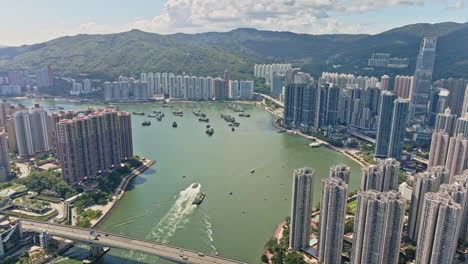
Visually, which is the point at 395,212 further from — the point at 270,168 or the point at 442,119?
the point at 442,119

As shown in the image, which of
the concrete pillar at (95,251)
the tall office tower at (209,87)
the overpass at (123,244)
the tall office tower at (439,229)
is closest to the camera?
the tall office tower at (439,229)

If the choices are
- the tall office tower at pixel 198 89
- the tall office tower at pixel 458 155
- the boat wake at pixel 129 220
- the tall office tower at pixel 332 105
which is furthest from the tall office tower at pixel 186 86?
the tall office tower at pixel 458 155

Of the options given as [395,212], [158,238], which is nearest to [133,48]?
[158,238]

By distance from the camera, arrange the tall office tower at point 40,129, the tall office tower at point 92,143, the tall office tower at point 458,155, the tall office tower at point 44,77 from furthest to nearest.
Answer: the tall office tower at point 44,77 → the tall office tower at point 40,129 → the tall office tower at point 92,143 → the tall office tower at point 458,155

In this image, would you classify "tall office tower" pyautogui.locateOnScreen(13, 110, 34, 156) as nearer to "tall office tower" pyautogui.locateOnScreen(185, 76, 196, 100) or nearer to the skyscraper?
the skyscraper

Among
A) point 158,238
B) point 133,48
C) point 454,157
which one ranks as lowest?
point 158,238

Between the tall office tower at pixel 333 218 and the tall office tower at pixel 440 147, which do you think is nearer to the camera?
the tall office tower at pixel 333 218

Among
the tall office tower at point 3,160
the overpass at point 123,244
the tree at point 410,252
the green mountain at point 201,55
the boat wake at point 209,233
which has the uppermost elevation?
the green mountain at point 201,55

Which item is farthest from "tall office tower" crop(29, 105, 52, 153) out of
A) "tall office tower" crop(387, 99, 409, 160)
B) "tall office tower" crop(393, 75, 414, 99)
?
"tall office tower" crop(393, 75, 414, 99)

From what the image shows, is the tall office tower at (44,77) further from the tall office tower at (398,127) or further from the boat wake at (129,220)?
the tall office tower at (398,127)
